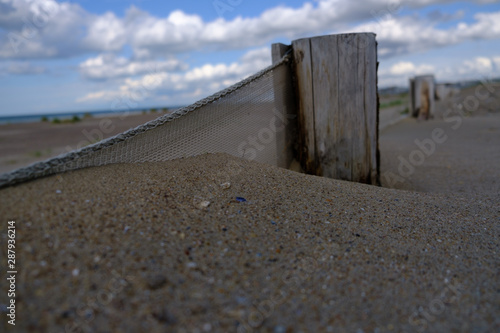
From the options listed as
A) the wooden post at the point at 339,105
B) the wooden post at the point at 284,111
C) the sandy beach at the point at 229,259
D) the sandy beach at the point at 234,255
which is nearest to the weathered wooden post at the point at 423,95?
the wooden post at the point at 339,105

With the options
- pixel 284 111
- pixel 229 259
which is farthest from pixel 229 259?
pixel 284 111

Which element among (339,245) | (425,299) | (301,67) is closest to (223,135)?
(301,67)

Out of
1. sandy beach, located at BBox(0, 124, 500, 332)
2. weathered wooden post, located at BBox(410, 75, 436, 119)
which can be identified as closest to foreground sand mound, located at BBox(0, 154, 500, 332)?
sandy beach, located at BBox(0, 124, 500, 332)

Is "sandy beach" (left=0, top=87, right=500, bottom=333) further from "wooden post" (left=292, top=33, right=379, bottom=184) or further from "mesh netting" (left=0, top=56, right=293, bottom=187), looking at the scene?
"wooden post" (left=292, top=33, right=379, bottom=184)

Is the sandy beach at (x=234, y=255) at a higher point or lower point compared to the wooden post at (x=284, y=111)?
lower

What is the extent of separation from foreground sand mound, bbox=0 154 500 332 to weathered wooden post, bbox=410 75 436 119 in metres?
9.48

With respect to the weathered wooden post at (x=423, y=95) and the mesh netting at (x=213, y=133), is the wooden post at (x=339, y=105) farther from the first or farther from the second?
the weathered wooden post at (x=423, y=95)

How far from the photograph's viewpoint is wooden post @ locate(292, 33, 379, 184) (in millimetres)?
3125

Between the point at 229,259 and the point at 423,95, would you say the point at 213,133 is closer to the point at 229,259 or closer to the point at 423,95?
the point at 229,259

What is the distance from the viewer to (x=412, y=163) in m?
4.82

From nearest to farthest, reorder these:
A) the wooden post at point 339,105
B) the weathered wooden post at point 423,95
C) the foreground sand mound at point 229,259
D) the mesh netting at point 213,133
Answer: the foreground sand mound at point 229,259
the mesh netting at point 213,133
the wooden post at point 339,105
the weathered wooden post at point 423,95

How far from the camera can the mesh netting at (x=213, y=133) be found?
2.13 meters

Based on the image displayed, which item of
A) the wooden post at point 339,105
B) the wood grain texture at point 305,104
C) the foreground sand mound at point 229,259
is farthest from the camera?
the wood grain texture at point 305,104

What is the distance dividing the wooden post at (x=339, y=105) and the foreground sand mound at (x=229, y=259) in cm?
98
